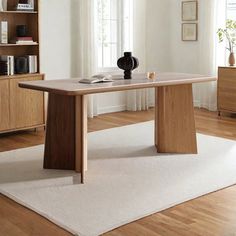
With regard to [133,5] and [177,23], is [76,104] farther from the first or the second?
[177,23]

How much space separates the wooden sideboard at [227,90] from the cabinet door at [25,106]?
2512mm

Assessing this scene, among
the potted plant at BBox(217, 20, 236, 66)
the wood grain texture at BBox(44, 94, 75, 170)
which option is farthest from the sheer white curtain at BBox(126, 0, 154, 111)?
the wood grain texture at BBox(44, 94, 75, 170)

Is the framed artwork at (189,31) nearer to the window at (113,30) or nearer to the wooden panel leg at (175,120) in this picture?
the window at (113,30)

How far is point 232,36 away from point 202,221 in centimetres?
437

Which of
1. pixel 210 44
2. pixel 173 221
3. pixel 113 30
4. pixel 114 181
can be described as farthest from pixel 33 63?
pixel 173 221

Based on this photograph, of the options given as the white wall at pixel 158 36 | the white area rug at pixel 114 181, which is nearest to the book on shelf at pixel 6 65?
the white area rug at pixel 114 181

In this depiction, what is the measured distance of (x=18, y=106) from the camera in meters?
5.51

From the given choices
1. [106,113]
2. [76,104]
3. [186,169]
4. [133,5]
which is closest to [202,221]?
[186,169]

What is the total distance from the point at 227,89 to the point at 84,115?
3.26 meters

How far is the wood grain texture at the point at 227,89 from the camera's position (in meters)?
6.53

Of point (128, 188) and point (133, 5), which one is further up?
point (133, 5)

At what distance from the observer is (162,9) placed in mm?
7559

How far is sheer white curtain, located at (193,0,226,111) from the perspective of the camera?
6961mm

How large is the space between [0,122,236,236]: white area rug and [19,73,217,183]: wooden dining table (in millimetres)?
141
